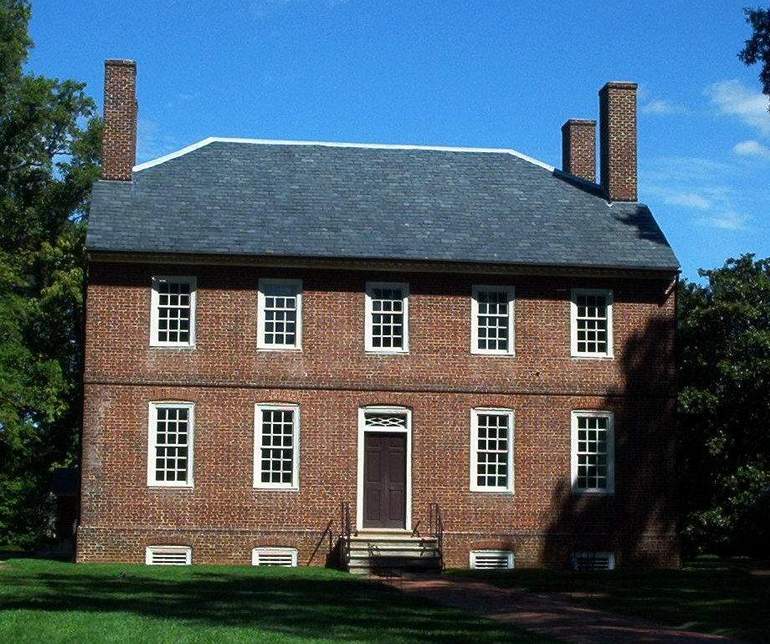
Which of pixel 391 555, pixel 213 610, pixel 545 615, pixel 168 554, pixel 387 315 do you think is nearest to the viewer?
pixel 213 610

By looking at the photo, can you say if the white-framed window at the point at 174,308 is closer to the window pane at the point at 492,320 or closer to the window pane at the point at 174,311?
the window pane at the point at 174,311

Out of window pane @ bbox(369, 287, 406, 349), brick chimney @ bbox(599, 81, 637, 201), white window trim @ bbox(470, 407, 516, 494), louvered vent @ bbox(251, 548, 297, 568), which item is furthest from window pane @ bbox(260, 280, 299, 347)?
brick chimney @ bbox(599, 81, 637, 201)

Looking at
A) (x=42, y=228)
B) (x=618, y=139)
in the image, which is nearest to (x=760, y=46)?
(x=618, y=139)

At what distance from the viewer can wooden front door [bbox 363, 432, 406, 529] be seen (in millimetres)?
30609

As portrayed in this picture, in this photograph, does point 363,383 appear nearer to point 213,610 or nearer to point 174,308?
point 174,308

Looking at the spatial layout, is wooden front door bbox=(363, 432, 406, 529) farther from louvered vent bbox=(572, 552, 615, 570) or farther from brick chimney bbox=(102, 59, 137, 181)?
brick chimney bbox=(102, 59, 137, 181)

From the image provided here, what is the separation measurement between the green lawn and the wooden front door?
3.80 m

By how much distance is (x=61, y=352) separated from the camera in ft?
149

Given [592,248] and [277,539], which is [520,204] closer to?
[592,248]

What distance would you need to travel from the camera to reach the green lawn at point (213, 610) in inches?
662

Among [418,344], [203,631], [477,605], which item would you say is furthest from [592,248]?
[203,631]

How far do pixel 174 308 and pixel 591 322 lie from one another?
30.2 ft

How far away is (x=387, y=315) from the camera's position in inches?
1224

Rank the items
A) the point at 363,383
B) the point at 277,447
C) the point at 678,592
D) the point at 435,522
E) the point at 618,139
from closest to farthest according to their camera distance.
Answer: the point at 678,592, the point at 277,447, the point at 435,522, the point at 363,383, the point at 618,139
